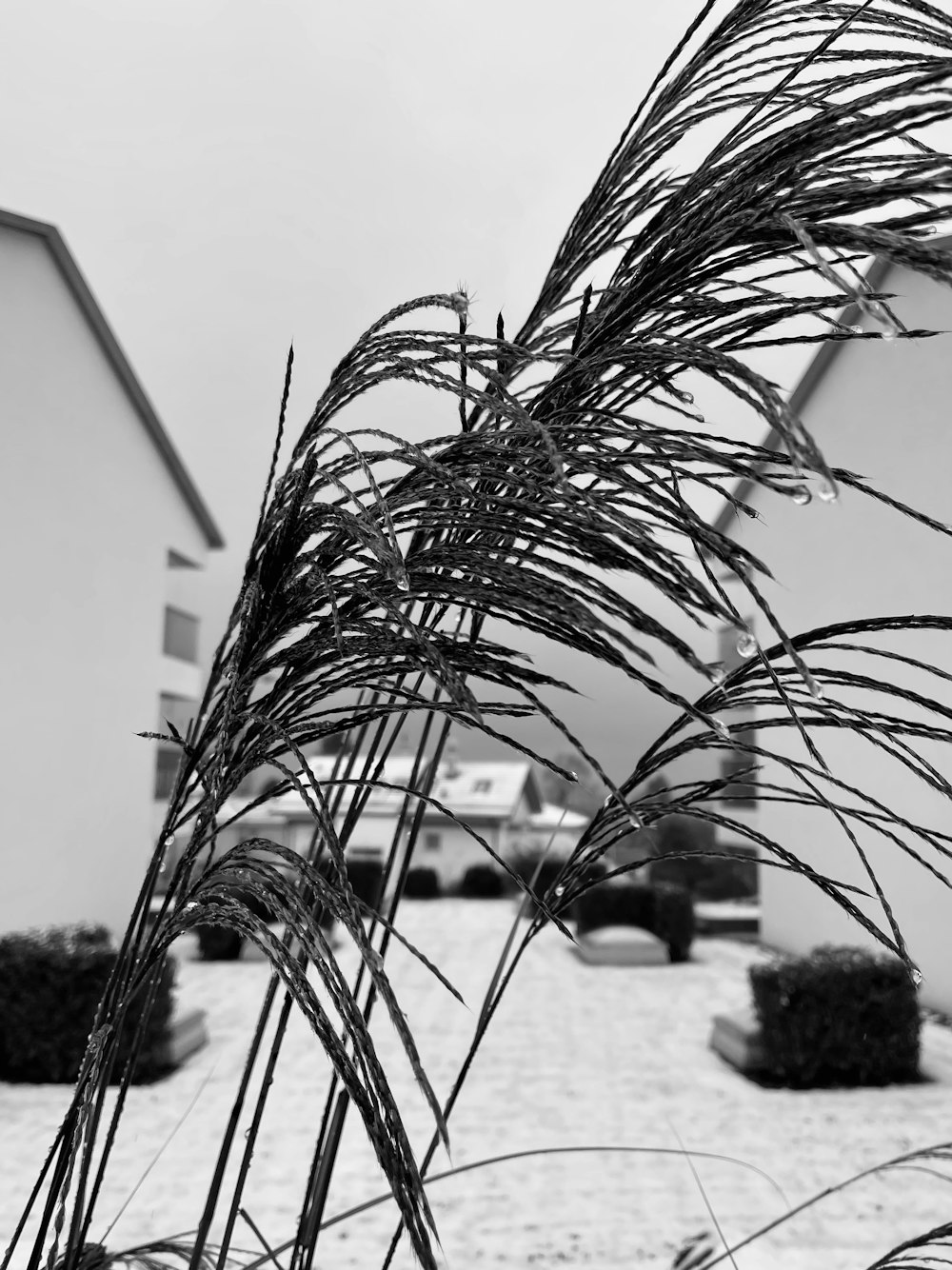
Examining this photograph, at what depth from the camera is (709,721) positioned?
0.59 meters

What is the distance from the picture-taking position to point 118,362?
1322 cm

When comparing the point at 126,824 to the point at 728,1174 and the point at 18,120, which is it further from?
the point at 728,1174

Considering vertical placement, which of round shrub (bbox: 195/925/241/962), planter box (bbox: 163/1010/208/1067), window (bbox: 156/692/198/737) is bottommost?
round shrub (bbox: 195/925/241/962)

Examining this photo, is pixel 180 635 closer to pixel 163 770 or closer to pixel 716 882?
pixel 163 770

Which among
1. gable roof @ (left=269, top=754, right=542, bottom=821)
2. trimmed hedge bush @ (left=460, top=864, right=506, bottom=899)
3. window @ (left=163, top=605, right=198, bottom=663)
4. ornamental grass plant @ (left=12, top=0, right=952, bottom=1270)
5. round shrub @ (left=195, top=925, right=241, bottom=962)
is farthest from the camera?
gable roof @ (left=269, top=754, right=542, bottom=821)

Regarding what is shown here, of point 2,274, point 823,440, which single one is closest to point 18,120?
point 2,274

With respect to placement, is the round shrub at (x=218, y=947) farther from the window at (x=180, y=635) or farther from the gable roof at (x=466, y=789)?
the gable roof at (x=466, y=789)

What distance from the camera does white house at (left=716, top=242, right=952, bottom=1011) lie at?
368 inches

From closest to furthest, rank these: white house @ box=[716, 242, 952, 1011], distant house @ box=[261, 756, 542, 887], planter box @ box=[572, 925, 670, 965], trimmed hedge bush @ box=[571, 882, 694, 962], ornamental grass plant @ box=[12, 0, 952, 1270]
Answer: ornamental grass plant @ box=[12, 0, 952, 1270] < white house @ box=[716, 242, 952, 1011] < planter box @ box=[572, 925, 670, 965] < trimmed hedge bush @ box=[571, 882, 694, 962] < distant house @ box=[261, 756, 542, 887]

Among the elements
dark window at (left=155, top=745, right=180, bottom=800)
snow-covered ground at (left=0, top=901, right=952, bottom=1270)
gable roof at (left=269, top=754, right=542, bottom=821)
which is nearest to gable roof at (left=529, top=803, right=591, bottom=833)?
gable roof at (left=269, top=754, right=542, bottom=821)

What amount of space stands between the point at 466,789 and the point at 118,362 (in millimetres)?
20838

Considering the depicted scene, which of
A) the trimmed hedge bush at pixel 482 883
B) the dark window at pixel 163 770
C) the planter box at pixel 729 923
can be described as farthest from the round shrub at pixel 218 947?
the trimmed hedge bush at pixel 482 883

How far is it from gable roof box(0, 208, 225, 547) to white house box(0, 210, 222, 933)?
0.09 feet

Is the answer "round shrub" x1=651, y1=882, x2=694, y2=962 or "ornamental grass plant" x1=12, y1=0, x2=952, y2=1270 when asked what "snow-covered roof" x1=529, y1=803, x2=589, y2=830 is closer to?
"round shrub" x1=651, y1=882, x2=694, y2=962
